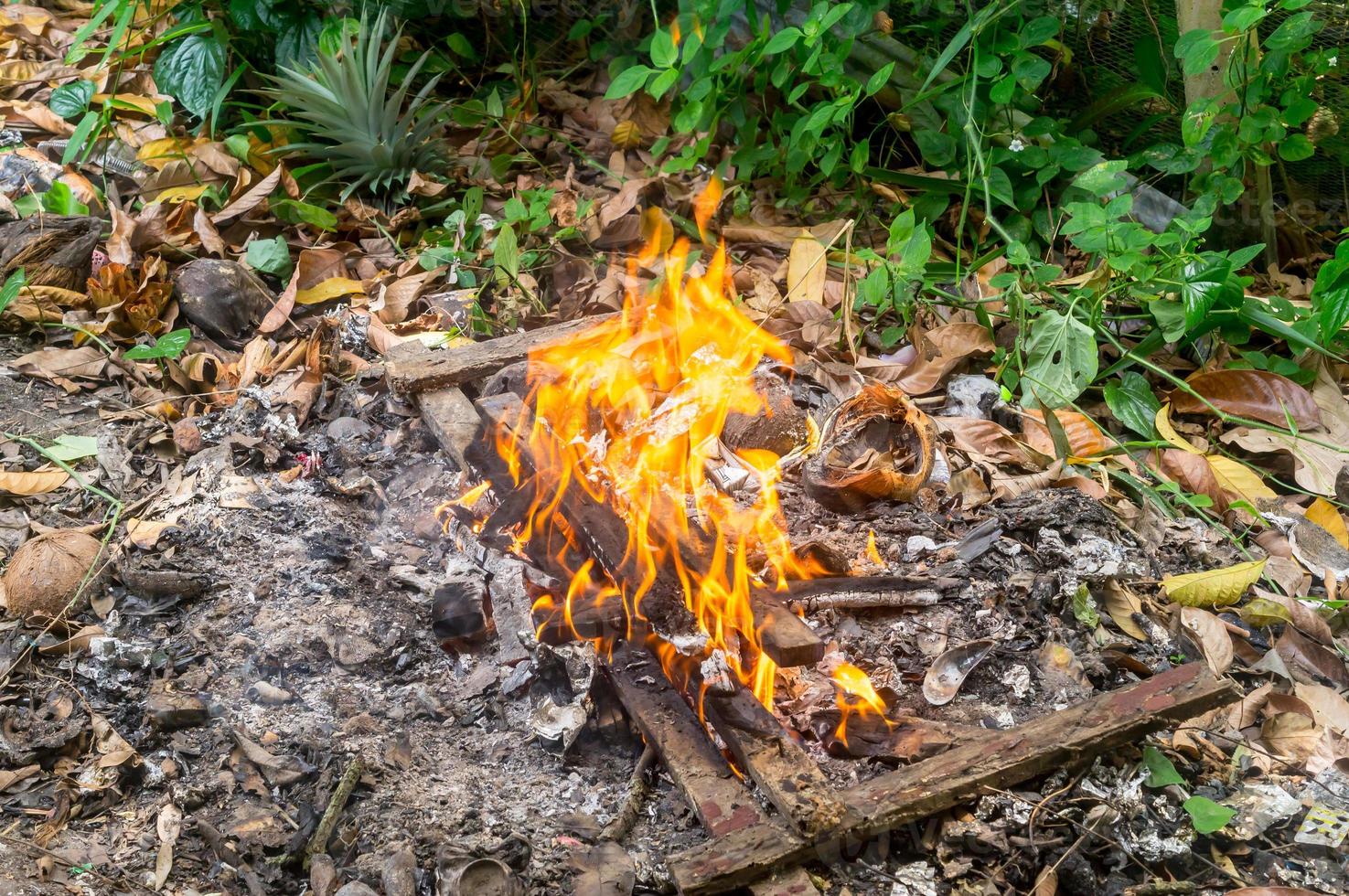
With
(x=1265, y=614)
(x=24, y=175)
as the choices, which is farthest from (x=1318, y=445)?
(x=24, y=175)

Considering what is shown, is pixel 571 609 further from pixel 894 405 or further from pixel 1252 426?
pixel 1252 426

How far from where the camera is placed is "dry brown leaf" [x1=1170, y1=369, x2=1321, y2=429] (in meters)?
3.37

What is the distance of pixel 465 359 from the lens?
320 centimetres

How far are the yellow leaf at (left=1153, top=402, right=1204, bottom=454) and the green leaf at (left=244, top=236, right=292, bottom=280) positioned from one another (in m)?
2.94

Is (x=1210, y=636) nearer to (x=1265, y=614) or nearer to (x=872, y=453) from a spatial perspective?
(x=1265, y=614)

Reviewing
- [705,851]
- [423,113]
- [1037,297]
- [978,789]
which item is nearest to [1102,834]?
[978,789]

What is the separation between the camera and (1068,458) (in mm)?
3057

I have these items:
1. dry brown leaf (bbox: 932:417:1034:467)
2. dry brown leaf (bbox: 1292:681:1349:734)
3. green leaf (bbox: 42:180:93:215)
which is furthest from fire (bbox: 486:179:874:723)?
green leaf (bbox: 42:180:93:215)

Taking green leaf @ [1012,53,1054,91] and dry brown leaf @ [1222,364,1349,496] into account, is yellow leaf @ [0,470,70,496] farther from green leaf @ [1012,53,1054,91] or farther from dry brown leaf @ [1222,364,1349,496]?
dry brown leaf @ [1222,364,1349,496]

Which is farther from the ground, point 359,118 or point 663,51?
point 663,51

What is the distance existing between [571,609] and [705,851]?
0.63 meters

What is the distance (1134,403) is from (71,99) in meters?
4.07

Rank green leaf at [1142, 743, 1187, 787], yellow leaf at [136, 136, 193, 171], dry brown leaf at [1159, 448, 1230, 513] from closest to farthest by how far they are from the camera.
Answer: green leaf at [1142, 743, 1187, 787]
dry brown leaf at [1159, 448, 1230, 513]
yellow leaf at [136, 136, 193, 171]

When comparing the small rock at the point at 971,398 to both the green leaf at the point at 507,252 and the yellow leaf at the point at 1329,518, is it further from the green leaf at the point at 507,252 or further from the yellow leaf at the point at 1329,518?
the green leaf at the point at 507,252
